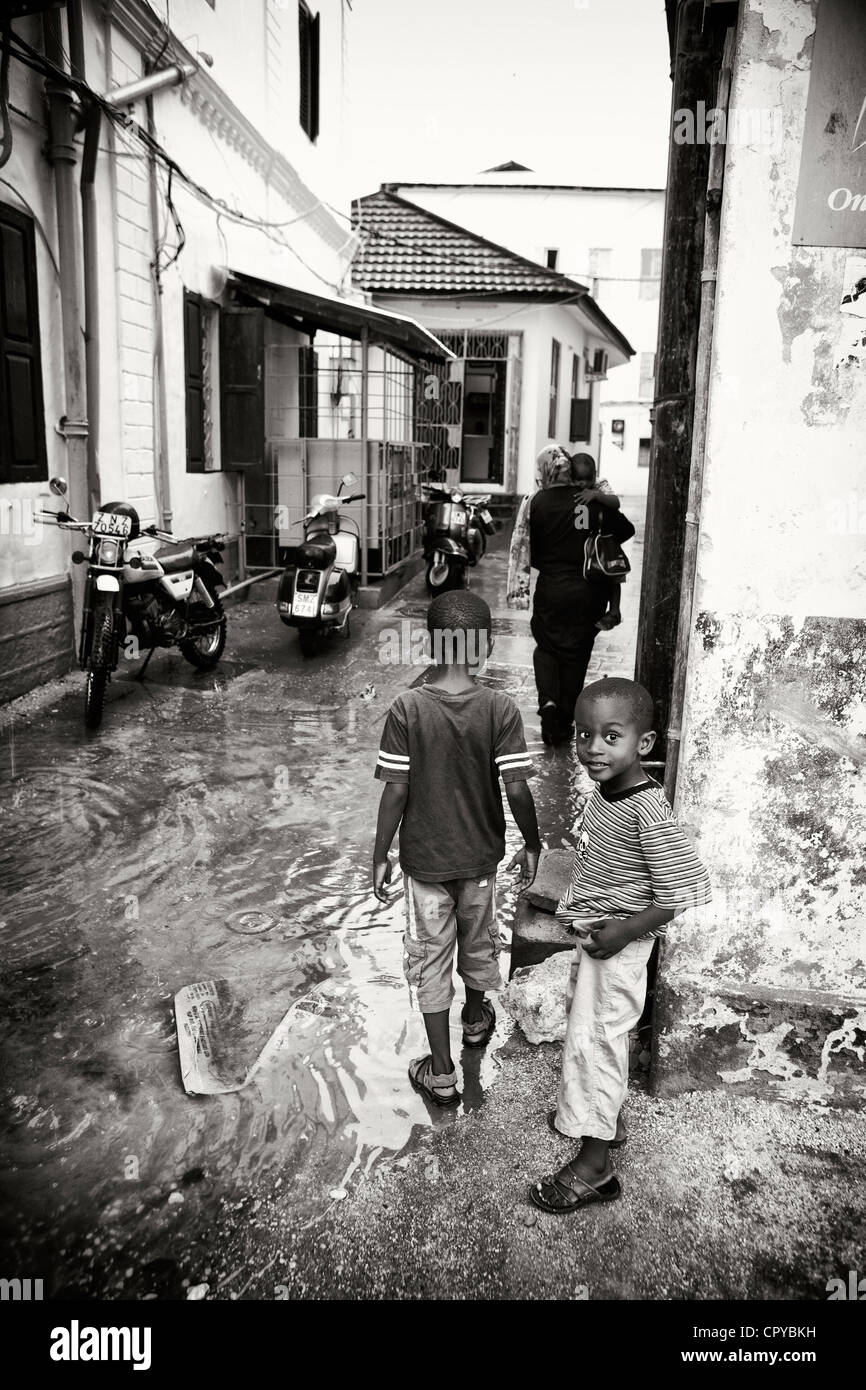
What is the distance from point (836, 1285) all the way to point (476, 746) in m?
1.50

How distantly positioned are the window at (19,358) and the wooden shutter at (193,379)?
9.33 feet

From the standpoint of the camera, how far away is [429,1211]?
7.82 ft

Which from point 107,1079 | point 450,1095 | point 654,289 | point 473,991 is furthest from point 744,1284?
point 654,289

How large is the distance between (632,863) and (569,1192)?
0.81 meters

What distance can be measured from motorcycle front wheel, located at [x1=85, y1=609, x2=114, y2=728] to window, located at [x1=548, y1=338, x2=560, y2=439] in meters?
13.2

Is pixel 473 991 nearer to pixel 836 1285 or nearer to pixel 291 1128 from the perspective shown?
pixel 291 1128

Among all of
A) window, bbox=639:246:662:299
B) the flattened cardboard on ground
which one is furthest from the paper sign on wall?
window, bbox=639:246:662:299

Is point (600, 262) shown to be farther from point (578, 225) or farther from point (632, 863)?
point (632, 863)

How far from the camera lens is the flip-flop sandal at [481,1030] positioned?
10.0 feet

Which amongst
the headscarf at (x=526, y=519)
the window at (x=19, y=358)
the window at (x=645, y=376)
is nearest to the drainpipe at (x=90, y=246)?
the window at (x=19, y=358)

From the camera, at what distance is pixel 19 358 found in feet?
21.4

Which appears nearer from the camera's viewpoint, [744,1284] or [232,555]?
[744,1284]

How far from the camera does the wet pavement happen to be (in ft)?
7.82

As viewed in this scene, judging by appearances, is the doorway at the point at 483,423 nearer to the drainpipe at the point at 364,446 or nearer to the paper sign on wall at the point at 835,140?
the drainpipe at the point at 364,446
